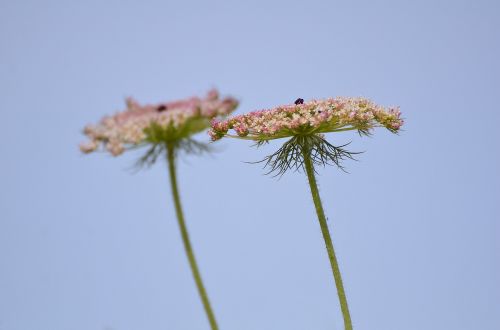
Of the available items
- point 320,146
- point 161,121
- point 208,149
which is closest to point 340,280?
point 320,146

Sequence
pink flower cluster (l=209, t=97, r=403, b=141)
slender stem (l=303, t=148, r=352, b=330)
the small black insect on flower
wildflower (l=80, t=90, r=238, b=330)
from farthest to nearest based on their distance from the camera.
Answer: slender stem (l=303, t=148, r=352, b=330), the small black insect on flower, pink flower cluster (l=209, t=97, r=403, b=141), wildflower (l=80, t=90, r=238, b=330)

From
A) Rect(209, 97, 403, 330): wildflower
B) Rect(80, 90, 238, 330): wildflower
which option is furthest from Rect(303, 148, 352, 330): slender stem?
Rect(80, 90, 238, 330): wildflower

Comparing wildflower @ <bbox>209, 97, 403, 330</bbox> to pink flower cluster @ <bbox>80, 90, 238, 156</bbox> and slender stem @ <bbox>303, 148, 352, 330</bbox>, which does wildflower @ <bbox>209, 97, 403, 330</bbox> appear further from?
pink flower cluster @ <bbox>80, 90, 238, 156</bbox>

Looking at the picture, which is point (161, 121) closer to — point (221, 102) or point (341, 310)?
point (221, 102)

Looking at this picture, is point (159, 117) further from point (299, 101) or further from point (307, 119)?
point (299, 101)

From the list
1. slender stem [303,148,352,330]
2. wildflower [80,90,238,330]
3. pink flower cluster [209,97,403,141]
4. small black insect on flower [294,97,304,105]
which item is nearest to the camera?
wildflower [80,90,238,330]

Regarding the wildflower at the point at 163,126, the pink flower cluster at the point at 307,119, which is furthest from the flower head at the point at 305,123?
the wildflower at the point at 163,126
